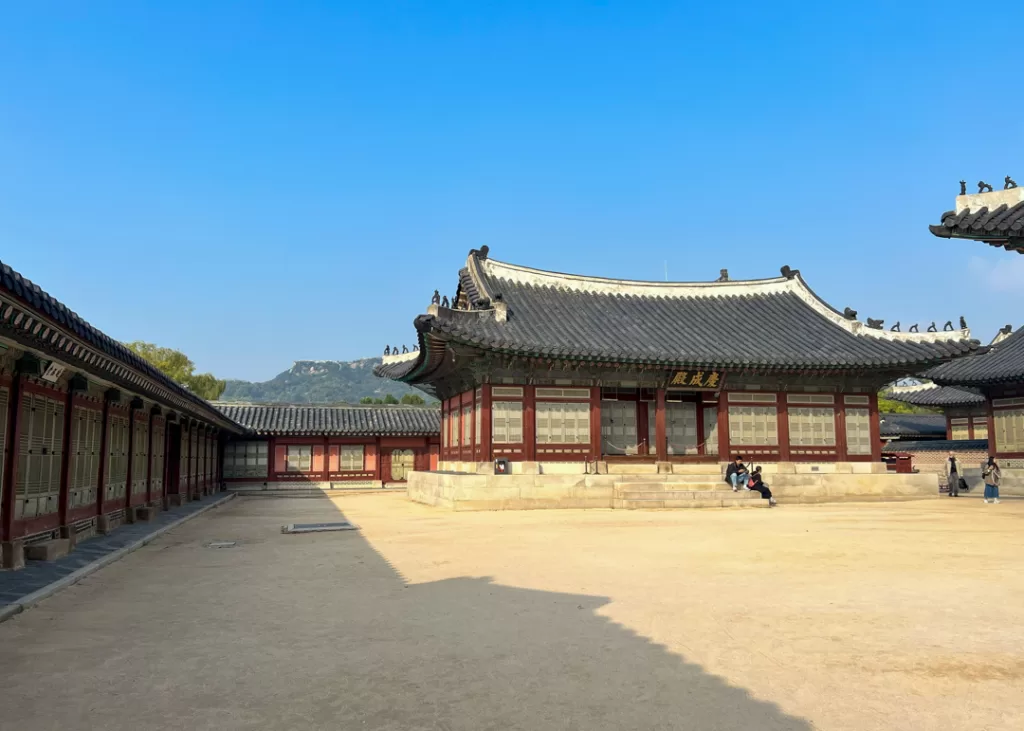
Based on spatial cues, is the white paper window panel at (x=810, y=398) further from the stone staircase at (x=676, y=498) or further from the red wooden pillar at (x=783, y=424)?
the stone staircase at (x=676, y=498)

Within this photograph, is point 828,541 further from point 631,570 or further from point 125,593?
point 125,593

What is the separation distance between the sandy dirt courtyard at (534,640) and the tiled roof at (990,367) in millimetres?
21874

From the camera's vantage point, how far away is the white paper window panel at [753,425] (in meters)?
30.0

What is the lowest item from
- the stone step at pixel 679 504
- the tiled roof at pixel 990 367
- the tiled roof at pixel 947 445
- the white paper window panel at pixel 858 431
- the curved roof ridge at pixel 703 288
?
the stone step at pixel 679 504

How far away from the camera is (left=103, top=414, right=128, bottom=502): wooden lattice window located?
17703 mm

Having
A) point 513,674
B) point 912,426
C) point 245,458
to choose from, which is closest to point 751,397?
point 513,674

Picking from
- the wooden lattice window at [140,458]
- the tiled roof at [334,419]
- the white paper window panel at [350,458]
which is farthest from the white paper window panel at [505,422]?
the white paper window panel at [350,458]

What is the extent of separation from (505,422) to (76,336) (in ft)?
58.5

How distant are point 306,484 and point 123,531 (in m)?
27.7

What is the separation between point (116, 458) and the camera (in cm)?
1866

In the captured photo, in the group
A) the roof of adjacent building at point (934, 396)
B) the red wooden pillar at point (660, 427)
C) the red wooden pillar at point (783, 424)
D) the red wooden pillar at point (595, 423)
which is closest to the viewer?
the red wooden pillar at point (595, 423)

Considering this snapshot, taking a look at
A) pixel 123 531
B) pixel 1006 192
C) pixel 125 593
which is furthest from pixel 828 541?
pixel 123 531

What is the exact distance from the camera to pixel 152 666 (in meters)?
6.30

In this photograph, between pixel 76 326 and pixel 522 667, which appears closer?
pixel 522 667
